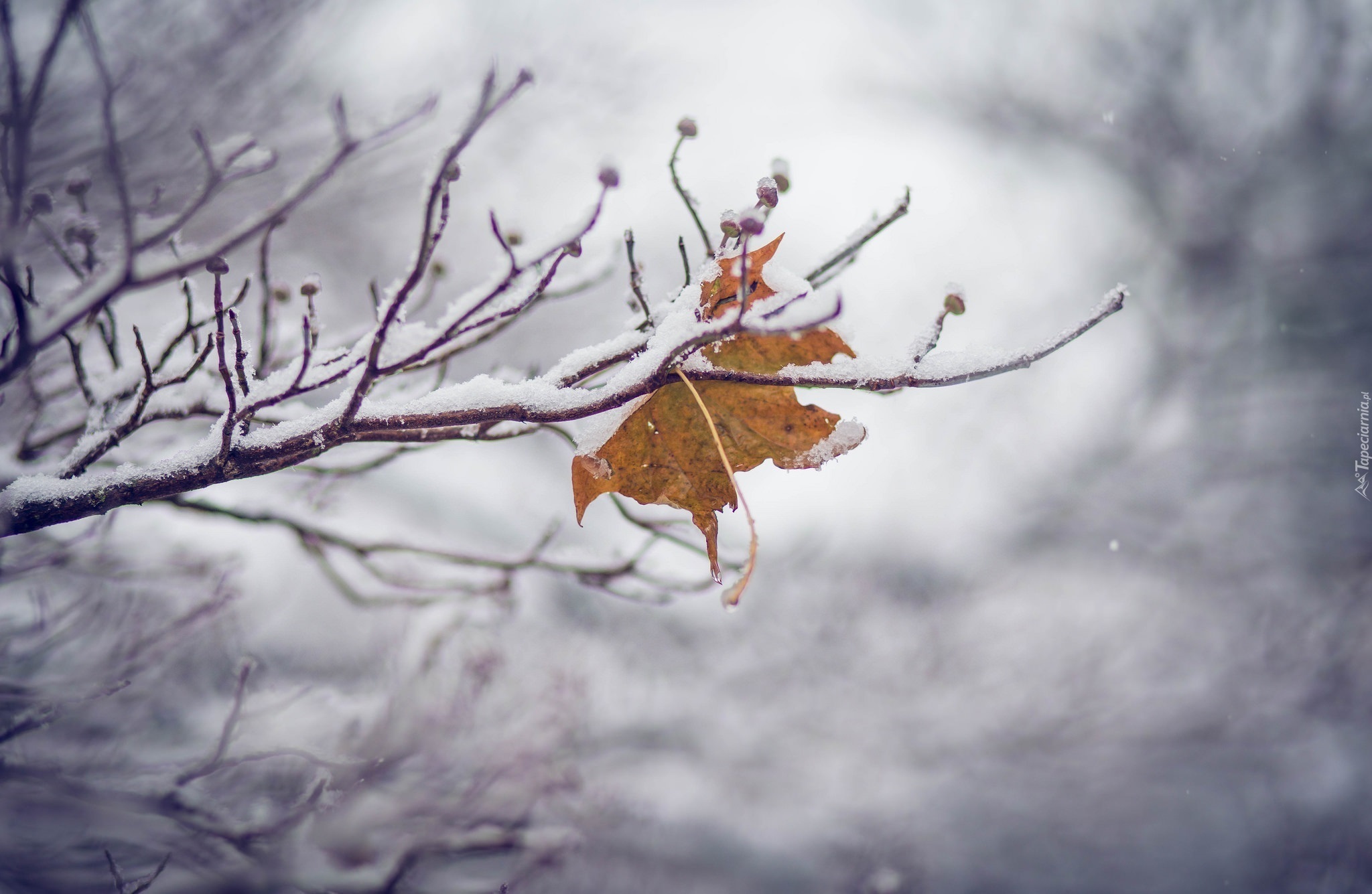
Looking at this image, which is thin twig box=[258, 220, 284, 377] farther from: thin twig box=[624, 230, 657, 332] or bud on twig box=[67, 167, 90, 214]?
thin twig box=[624, 230, 657, 332]

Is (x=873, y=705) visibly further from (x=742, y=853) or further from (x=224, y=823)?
(x=224, y=823)

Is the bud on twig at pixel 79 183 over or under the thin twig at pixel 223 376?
over

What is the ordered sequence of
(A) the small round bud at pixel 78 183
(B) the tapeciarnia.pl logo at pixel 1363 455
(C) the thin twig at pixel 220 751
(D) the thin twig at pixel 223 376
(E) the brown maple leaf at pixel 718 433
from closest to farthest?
1. (D) the thin twig at pixel 223 376
2. (E) the brown maple leaf at pixel 718 433
3. (A) the small round bud at pixel 78 183
4. (C) the thin twig at pixel 220 751
5. (B) the tapeciarnia.pl logo at pixel 1363 455

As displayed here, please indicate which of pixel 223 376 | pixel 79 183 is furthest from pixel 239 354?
pixel 79 183

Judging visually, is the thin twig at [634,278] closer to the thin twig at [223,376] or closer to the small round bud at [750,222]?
the small round bud at [750,222]

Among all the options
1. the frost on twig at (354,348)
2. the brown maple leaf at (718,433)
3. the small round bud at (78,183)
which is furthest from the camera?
the small round bud at (78,183)

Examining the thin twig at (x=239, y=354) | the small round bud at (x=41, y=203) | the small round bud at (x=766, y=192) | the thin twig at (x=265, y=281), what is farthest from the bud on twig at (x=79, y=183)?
the small round bud at (x=766, y=192)

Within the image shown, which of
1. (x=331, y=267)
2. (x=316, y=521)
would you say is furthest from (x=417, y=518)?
(x=316, y=521)
